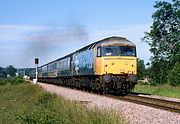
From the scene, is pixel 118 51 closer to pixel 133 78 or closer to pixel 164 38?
pixel 133 78

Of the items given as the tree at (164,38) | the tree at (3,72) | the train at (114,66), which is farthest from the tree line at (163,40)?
the tree at (3,72)

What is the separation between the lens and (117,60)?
2739 cm

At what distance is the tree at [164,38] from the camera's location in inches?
2517

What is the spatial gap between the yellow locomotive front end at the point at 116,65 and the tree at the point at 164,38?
3524 centimetres

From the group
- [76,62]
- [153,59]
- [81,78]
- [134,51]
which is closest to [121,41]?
[134,51]

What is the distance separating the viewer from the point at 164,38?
6725cm

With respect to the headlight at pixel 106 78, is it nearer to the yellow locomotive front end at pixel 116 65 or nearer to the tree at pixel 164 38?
the yellow locomotive front end at pixel 116 65

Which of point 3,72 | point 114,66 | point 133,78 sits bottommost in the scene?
point 133,78

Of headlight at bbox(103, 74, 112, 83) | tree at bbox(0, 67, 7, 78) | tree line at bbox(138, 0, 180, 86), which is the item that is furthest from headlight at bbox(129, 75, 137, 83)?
tree at bbox(0, 67, 7, 78)

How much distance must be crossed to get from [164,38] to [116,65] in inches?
1621

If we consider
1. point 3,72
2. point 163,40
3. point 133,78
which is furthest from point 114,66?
point 3,72

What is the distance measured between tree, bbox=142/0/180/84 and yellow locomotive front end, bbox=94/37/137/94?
35238mm

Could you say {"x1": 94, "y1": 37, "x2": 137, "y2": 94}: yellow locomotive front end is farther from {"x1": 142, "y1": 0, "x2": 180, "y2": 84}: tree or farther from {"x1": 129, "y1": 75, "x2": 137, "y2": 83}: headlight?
{"x1": 142, "y1": 0, "x2": 180, "y2": 84}: tree

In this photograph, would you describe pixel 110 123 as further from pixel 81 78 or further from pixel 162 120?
pixel 81 78
